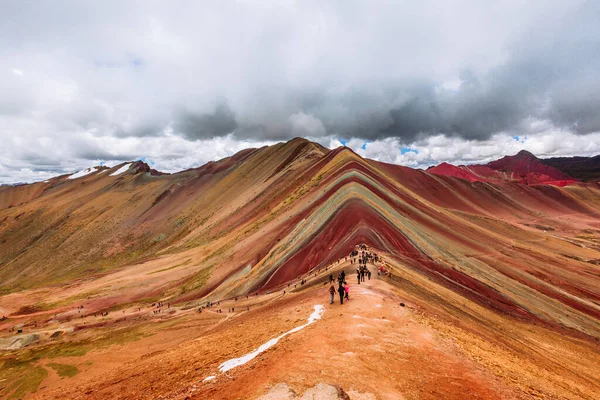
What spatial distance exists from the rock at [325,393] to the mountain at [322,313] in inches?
19.2

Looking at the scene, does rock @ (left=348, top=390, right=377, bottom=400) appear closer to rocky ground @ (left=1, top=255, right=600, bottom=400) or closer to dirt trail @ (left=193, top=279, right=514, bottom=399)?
rocky ground @ (left=1, top=255, right=600, bottom=400)

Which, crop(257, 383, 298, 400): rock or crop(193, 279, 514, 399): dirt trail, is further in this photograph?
crop(193, 279, 514, 399): dirt trail

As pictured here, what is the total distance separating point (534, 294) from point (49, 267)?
604ft

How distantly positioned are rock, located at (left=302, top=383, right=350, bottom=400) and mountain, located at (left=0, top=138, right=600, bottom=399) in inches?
19.2

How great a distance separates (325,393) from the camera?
11.3m

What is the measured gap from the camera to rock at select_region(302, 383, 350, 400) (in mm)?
11000

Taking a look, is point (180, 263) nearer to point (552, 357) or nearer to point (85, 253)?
point (552, 357)

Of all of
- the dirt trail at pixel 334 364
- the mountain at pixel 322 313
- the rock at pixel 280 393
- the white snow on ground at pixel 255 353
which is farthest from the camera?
the white snow on ground at pixel 255 353

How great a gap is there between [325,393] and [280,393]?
1.60 meters

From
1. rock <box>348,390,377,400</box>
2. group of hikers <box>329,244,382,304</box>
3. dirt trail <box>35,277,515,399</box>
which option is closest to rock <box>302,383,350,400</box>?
rock <box>348,390,377,400</box>

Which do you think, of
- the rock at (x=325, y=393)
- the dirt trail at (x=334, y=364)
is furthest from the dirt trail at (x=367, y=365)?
the rock at (x=325, y=393)

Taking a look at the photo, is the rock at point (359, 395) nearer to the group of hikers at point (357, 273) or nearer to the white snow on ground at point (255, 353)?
the white snow on ground at point (255, 353)

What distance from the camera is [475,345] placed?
19266 millimetres

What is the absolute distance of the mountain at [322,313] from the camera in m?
14.6
